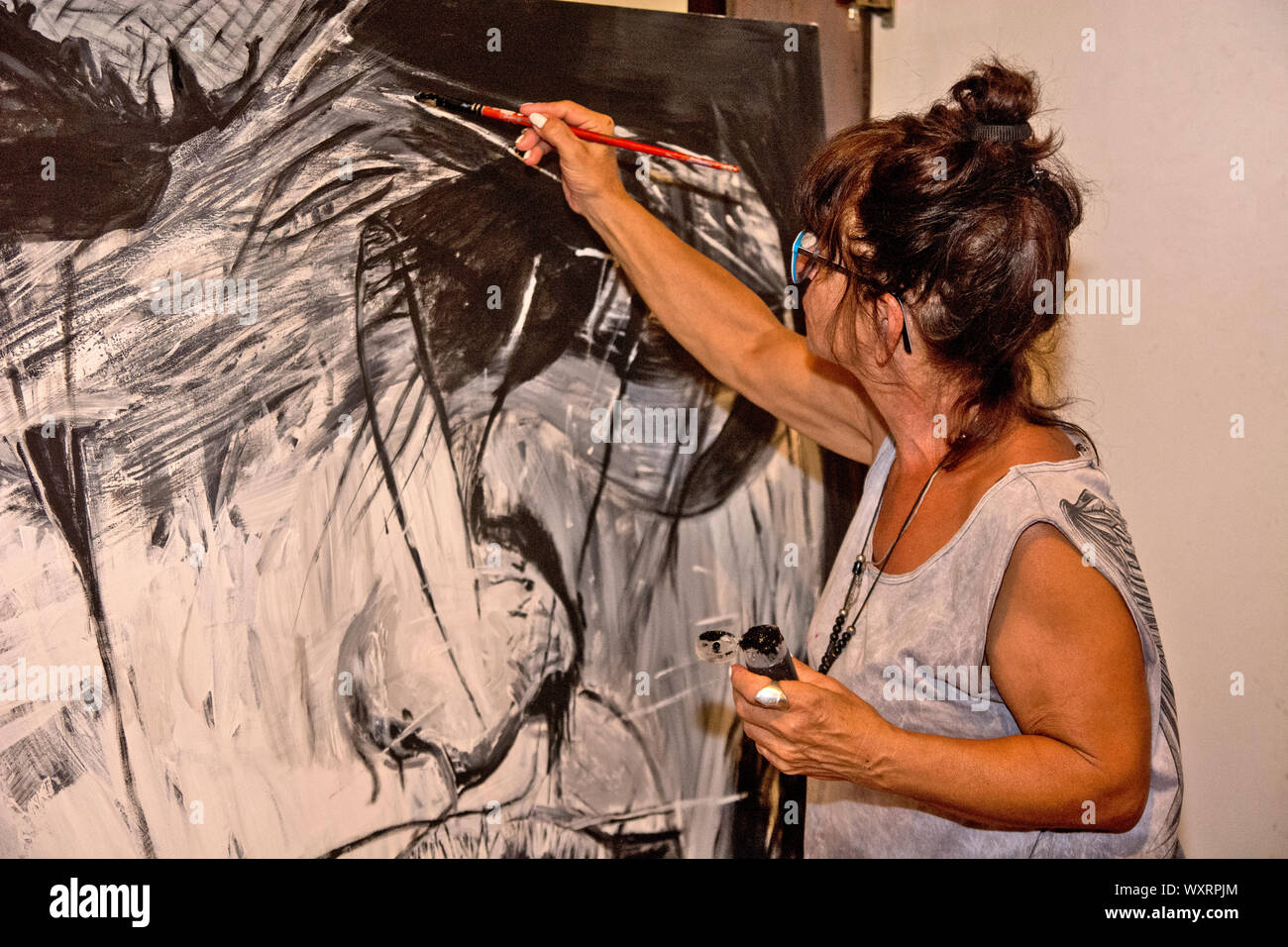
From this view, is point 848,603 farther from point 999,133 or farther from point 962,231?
point 999,133

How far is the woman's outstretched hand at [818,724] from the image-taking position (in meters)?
1.02

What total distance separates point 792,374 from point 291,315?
2.23ft

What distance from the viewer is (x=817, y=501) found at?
151 cm

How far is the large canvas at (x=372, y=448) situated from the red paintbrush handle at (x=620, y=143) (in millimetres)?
23

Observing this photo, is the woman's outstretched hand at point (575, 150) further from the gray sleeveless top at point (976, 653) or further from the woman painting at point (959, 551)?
the gray sleeveless top at point (976, 653)

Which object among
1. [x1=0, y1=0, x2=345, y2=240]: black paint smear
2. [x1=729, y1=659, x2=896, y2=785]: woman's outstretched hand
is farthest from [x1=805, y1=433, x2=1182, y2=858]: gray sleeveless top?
[x1=0, y1=0, x2=345, y2=240]: black paint smear

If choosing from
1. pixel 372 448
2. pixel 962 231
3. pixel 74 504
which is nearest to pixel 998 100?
pixel 962 231

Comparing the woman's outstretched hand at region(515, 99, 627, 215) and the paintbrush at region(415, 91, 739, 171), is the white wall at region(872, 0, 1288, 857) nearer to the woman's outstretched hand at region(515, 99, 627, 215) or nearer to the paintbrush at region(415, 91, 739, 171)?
the paintbrush at region(415, 91, 739, 171)

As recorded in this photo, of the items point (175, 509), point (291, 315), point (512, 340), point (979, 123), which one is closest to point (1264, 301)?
point (979, 123)

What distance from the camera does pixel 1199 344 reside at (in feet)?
4.52

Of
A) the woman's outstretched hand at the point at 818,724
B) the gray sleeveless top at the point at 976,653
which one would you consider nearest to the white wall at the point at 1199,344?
the gray sleeveless top at the point at 976,653

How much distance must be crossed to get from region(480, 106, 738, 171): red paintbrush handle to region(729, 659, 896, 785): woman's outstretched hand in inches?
29.0

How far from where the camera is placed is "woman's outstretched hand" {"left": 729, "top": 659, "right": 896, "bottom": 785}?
102 cm

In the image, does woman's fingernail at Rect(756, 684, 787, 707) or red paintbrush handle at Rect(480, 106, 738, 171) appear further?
red paintbrush handle at Rect(480, 106, 738, 171)
